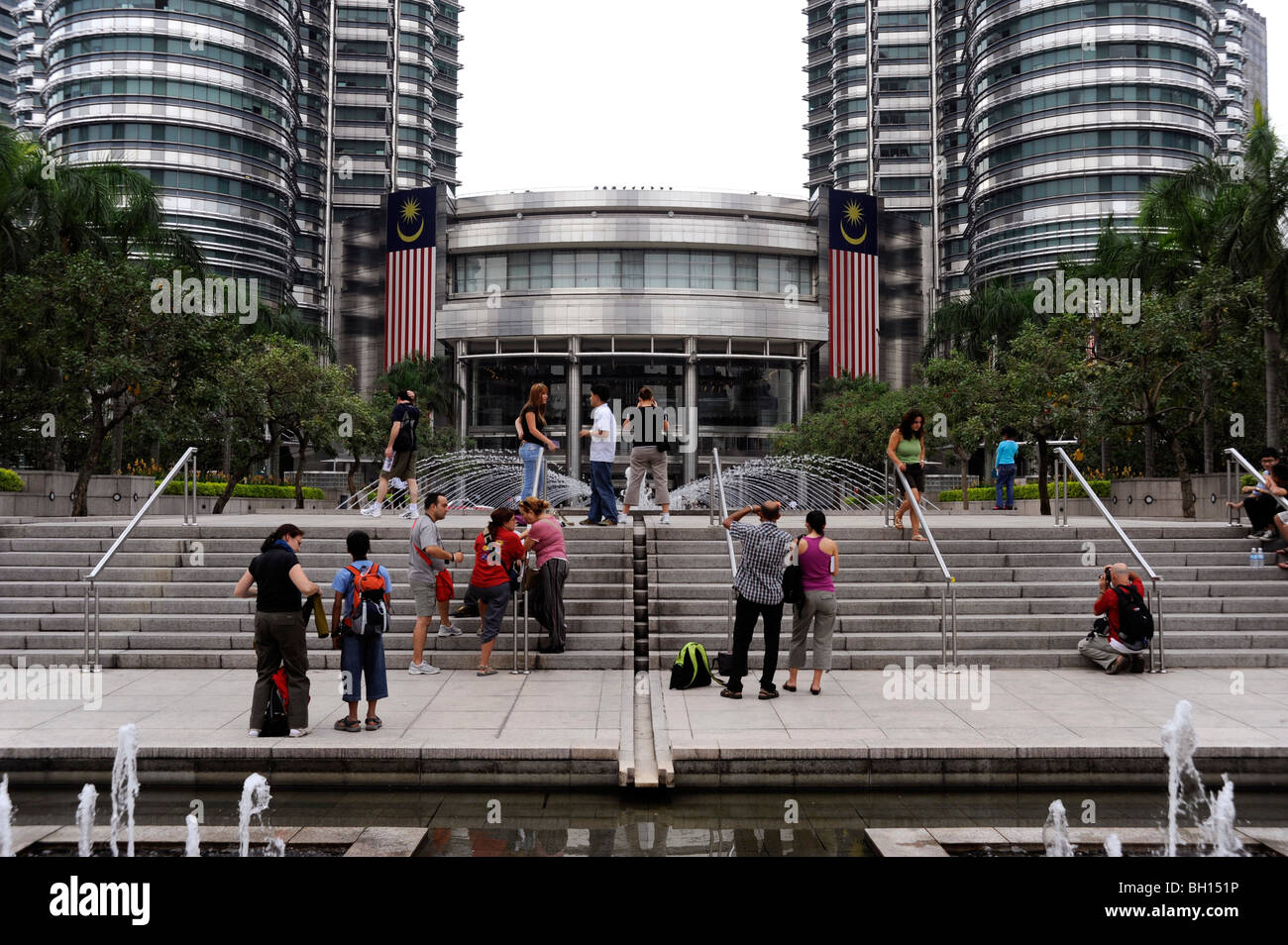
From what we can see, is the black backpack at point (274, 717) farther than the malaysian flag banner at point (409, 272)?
No

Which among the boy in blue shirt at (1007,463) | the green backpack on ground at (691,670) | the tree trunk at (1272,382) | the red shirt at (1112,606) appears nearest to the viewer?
the green backpack on ground at (691,670)

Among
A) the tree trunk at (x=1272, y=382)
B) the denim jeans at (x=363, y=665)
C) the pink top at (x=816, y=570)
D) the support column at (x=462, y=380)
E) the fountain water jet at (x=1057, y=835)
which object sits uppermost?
the support column at (x=462, y=380)

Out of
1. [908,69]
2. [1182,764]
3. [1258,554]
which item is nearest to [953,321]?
[1258,554]

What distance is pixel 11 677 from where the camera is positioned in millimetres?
10508

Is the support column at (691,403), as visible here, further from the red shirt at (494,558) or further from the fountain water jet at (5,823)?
the fountain water jet at (5,823)

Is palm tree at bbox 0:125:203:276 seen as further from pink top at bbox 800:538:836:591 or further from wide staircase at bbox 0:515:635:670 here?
pink top at bbox 800:538:836:591

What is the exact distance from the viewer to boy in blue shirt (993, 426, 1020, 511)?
79.4 feet

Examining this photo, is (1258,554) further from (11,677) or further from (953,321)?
(953,321)

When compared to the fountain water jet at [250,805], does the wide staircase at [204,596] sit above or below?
above

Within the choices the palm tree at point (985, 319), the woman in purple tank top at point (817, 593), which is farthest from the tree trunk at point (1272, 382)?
the palm tree at point (985, 319)

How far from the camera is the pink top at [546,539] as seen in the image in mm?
11094

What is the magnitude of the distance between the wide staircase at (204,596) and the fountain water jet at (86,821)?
5095mm

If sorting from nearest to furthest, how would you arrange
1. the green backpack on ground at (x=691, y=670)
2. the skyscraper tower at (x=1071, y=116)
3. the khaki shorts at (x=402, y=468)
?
the green backpack on ground at (x=691, y=670)
the khaki shorts at (x=402, y=468)
the skyscraper tower at (x=1071, y=116)

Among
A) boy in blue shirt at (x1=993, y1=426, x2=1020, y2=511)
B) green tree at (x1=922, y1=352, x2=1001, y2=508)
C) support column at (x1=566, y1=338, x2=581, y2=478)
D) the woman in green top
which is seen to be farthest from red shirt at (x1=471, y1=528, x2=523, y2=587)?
support column at (x1=566, y1=338, x2=581, y2=478)
